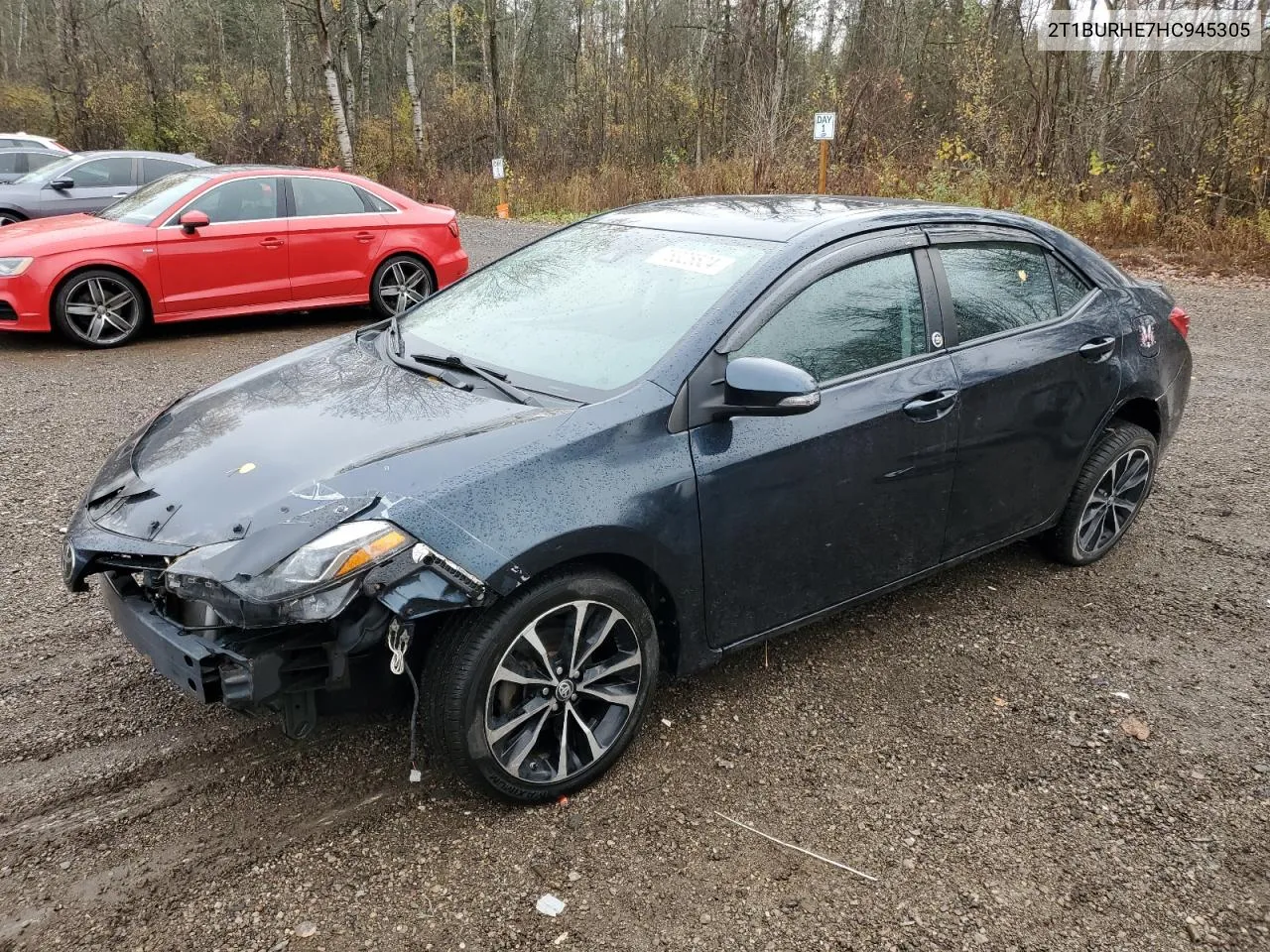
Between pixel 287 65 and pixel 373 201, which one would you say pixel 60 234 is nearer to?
pixel 373 201

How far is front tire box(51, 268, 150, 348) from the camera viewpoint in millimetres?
8203

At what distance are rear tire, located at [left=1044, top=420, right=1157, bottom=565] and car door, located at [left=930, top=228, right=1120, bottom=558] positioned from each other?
0.15 meters

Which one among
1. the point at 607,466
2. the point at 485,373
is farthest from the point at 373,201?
the point at 607,466

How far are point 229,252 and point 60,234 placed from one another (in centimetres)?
133

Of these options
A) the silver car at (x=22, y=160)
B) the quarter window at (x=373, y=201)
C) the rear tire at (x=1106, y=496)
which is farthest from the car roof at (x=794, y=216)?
the silver car at (x=22, y=160)

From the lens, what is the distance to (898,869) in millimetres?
2670

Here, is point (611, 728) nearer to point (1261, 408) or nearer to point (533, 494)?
point (533, 494)

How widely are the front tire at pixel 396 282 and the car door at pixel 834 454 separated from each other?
691 cm

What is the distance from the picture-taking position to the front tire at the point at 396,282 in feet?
31.7

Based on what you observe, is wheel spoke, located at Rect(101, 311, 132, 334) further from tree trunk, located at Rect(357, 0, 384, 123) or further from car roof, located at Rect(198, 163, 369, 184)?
tree trunk, located at Rect(357, 0, 384, 123)

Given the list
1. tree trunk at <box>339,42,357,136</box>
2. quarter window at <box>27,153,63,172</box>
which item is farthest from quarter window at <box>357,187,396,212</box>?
tree trunk at <box>339,42,357,136</box>

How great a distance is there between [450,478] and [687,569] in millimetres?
801

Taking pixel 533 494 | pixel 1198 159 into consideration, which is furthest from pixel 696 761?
pixel 1198 159

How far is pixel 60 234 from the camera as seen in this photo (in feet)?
26.7
